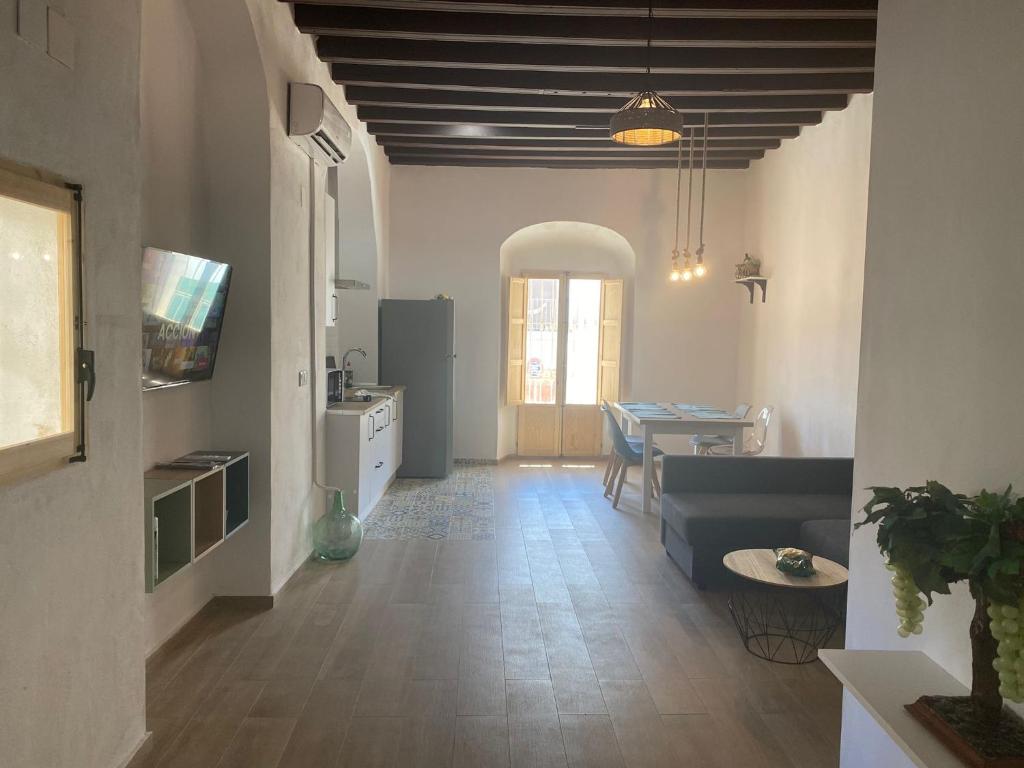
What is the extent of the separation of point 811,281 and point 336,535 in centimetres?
439

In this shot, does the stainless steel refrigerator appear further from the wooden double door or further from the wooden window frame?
the wooden window frame

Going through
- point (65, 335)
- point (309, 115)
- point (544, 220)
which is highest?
point (544, 220)

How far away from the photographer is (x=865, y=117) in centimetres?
553

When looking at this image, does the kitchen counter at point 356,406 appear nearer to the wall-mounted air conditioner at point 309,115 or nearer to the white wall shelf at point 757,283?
the wall-mounted air conditioner at point 309,115

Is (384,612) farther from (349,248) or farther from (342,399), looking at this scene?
(349,248)

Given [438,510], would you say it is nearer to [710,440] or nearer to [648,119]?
[710,440]

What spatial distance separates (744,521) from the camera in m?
4.46

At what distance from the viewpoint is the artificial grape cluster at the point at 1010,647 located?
4.81 ft

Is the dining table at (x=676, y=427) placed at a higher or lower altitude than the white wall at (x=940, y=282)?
lower

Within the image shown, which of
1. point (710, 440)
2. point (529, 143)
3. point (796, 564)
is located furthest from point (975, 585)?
point (529, 143)

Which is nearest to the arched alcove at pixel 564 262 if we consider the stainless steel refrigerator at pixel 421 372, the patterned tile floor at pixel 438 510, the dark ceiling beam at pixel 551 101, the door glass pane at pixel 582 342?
the door glass pane at pixel 582 342

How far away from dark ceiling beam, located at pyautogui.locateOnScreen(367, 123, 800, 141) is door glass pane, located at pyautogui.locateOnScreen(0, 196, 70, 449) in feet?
15.9

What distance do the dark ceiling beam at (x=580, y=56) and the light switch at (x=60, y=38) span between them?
288 centimetres

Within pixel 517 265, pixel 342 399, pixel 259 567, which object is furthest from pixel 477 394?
pixel 259 567
